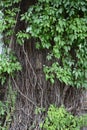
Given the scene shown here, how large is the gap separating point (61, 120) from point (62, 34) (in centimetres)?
107

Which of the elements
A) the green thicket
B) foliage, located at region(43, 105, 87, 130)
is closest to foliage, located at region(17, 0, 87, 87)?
the green thicket

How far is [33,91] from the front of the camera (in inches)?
119

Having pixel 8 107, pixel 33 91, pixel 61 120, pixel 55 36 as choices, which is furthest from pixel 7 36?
pixel 61 120

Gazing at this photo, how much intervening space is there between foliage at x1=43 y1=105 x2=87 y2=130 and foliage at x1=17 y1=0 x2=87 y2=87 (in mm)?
383

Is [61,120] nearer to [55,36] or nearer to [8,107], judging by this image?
[8,107]

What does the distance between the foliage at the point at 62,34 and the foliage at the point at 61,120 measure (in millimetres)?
383

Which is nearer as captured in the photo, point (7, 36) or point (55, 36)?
point (55, 36)

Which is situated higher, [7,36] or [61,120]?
[7,36]

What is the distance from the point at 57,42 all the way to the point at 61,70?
35cm

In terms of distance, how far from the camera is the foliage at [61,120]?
9.23ft

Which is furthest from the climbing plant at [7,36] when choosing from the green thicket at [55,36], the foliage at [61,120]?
the foliage at [61,120]

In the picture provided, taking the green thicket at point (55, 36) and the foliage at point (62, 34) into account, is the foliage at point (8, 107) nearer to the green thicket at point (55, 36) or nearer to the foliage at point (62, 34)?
the green thicket at point (55, 36)

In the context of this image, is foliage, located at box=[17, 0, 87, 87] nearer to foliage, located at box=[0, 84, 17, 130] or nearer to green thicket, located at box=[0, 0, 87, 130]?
green thicket, located at box=[0, 0, 87, 130]

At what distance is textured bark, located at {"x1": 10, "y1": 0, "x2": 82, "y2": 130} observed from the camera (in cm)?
298
